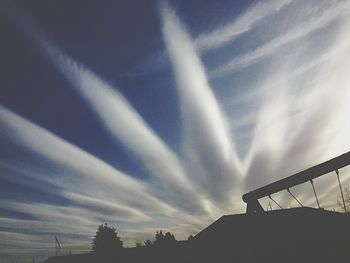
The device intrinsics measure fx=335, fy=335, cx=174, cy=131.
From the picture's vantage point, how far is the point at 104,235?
2977 inches

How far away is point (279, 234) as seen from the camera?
733 inches

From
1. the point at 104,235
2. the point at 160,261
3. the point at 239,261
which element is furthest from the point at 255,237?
the point at 104,235

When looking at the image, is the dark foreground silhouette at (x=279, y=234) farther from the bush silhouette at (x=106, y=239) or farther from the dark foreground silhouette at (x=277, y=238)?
the bush silhouette at (x=106, y=239)

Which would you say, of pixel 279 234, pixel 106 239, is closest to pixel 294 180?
pixel 279 234

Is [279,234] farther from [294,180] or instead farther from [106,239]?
[106,239]

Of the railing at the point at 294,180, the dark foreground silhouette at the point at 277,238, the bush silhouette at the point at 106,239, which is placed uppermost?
the bush silhouette at the point at 106,239

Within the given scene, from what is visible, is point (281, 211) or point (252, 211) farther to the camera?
point (252, 211)

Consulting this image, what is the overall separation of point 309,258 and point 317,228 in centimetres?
165

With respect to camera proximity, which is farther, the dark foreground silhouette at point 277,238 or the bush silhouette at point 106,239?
the bush silhouette at point 106,239

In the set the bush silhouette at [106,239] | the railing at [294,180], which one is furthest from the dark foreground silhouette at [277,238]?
the bush silhouette at [106,239]

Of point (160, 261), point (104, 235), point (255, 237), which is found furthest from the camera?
point (104, 235)

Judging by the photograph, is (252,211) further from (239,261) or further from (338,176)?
(338,176)

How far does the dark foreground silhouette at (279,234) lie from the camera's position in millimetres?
17781

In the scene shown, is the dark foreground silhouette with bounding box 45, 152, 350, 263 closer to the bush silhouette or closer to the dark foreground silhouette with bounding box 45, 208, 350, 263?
the dark foreground silhouette with bounding box 45, 208, 350, 263
